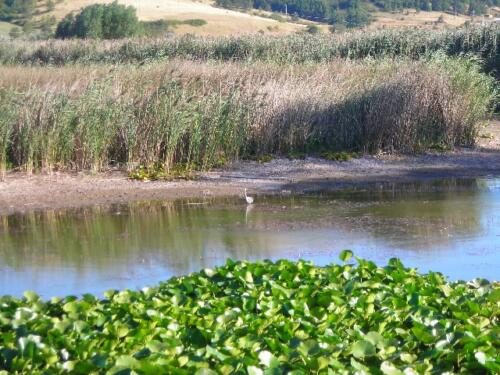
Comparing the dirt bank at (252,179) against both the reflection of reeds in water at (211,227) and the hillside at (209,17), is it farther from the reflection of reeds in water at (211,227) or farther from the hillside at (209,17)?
the hillside at (209,17)

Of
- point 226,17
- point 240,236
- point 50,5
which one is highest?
point 50,5

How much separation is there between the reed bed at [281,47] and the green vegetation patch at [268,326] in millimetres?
17070

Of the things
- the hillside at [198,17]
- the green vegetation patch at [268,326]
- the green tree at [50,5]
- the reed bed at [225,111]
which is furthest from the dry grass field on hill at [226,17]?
the green vegetation patch at [268,326]

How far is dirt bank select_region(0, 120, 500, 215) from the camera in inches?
599

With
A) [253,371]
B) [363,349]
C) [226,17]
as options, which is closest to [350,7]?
[226,17]

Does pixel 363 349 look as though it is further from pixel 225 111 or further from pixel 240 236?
pixel 225 111

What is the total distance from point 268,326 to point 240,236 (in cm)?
587

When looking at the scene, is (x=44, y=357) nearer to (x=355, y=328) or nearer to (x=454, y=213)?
(x=355, y=328)

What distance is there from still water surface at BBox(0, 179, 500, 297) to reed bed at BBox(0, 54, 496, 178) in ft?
7.96

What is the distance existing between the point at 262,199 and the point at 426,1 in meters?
65.8

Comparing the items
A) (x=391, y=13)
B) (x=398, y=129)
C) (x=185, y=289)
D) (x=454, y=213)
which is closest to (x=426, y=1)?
(x=391, y=13)

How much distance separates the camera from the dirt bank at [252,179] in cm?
1523

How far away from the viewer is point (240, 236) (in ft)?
40.3

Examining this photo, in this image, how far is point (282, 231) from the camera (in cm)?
1263
